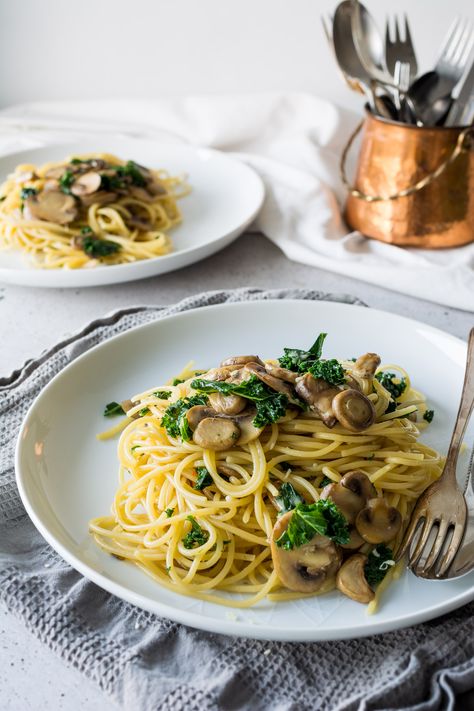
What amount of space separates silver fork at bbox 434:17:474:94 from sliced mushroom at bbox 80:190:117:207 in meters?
1.94

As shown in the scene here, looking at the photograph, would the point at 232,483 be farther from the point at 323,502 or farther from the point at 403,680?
the point at 403,680

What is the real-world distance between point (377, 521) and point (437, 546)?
19cm

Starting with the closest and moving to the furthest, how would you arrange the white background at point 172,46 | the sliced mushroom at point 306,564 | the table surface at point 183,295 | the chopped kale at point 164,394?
the sliced mushroom at point 306,564 < the chopped kale at point 164,394 < the table surface at point 183,295 < the white background at point 172,46

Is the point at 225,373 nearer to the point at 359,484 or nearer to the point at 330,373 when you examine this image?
the point at 330,373

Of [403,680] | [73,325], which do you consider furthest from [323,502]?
[73,325]

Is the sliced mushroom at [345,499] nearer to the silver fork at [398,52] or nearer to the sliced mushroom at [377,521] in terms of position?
the sliced mushroom at [377,521]

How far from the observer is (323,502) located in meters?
2.43

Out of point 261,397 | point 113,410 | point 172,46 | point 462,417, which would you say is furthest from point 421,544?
point 172,46

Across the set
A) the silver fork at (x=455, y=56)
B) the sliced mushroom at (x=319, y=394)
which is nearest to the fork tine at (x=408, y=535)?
the sliced mushroom at (x=319, y=394)

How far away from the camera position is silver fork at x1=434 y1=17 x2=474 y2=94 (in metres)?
4.52

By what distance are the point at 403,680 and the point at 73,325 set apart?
8.17 ft

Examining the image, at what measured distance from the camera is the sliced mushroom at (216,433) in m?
2.62

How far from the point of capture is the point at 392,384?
3.12 m

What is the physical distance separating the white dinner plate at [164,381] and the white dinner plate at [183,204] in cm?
78
